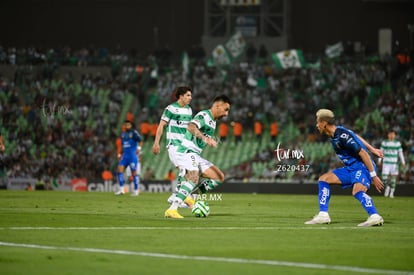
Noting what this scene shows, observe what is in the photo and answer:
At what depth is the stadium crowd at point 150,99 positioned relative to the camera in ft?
163

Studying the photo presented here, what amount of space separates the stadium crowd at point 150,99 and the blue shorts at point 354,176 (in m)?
26.4

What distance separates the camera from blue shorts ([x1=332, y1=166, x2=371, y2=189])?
60.2 ft

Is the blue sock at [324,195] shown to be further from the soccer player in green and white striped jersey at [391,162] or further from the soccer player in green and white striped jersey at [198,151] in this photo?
the soccer player in green and white striped jersey at [391,162]

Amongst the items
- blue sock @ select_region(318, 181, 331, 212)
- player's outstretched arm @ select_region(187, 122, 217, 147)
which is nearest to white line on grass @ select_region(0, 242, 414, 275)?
player's outstretched arm @ select_region(187, 122, 217, 147)

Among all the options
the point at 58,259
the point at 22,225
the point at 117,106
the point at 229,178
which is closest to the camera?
the point at 58,259

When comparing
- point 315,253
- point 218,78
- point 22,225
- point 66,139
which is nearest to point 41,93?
point 66,139

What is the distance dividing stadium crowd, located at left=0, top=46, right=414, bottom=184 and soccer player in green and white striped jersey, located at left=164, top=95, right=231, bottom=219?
84.8ft

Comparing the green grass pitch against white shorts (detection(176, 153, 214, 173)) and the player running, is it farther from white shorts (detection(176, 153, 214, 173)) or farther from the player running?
the player running

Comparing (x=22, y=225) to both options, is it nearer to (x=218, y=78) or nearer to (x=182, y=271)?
(x=182, y=271)

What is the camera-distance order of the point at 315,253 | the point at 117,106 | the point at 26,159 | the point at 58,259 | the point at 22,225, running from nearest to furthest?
the point at 58,259, the point at 315,253, the point at 22,225, the point at 26,159, the point at 117,106

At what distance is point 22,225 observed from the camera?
17.0 metres

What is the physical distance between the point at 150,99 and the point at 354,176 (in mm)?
38822

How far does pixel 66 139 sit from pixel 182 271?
4143 centimetres

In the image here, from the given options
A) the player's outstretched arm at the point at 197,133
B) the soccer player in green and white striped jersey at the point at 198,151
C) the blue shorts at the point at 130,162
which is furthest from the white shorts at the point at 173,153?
the blue shorts at the point at 130,162
